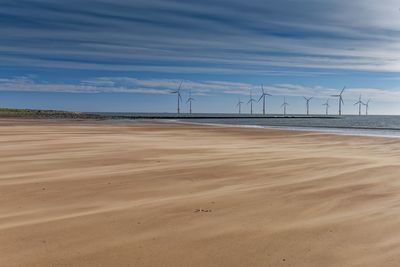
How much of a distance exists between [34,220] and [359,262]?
4.30 m

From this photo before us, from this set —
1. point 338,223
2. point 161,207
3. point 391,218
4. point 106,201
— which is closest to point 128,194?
point 106,201

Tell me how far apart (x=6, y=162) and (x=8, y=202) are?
5740 mm

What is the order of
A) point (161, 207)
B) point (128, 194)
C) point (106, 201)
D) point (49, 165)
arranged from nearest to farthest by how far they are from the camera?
point (161, 207)
point (106, 201)
point (128, 194)
point (49, 165)

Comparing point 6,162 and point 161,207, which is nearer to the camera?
point 161,207

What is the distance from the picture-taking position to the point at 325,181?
9.76 metres

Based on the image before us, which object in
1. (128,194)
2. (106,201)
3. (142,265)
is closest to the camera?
(142,265)

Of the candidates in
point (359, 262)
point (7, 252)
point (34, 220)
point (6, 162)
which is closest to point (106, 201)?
point (34, 220)

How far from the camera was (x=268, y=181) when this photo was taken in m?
9.74

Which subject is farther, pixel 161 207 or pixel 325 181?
pixel 325 181

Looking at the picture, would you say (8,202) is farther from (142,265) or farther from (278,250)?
(278,250)

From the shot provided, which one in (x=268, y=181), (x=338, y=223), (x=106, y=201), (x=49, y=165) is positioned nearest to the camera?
(x=338, y=223)

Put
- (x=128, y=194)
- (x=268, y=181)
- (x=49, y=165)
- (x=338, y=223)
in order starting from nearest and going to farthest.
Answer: (x=338, y=223)
(x=128, y=194)
(x=268, y=181)
(x=49, y=165)

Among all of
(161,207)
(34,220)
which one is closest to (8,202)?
(34,220)

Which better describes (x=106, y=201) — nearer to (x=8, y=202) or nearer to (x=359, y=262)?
(x=8, y=202)
